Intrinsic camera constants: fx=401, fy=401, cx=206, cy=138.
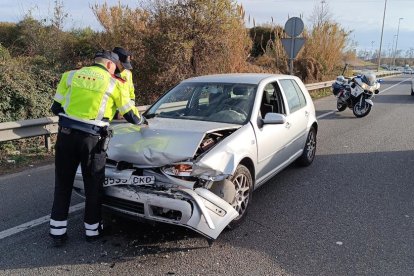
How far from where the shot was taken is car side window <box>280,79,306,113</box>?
5836mm

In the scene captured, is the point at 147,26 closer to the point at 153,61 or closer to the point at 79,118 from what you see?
the point at 153,61

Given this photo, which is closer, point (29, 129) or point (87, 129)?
point (87, 129)

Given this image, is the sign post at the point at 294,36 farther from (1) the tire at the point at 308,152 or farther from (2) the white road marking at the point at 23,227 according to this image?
(2) the white road marking at the point at 23,227

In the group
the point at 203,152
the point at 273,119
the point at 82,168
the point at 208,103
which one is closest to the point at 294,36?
the point at 208,103

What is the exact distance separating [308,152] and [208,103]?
2.31m

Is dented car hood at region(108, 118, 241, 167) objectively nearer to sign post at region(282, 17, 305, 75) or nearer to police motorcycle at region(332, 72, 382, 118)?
police motorcycle at region(332, 72, 382, 118)

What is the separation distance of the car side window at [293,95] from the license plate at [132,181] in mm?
2813

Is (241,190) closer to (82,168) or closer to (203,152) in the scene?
(203,152)

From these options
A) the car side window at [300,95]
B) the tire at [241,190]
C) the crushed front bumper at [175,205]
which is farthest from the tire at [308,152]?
the crushed front bumper at [175,205]

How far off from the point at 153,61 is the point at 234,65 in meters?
3.29

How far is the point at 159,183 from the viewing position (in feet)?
12.4

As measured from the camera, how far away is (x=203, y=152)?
3.97 meters

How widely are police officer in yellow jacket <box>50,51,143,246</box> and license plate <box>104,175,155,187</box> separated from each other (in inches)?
3.0

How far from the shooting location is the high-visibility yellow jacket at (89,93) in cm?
368
